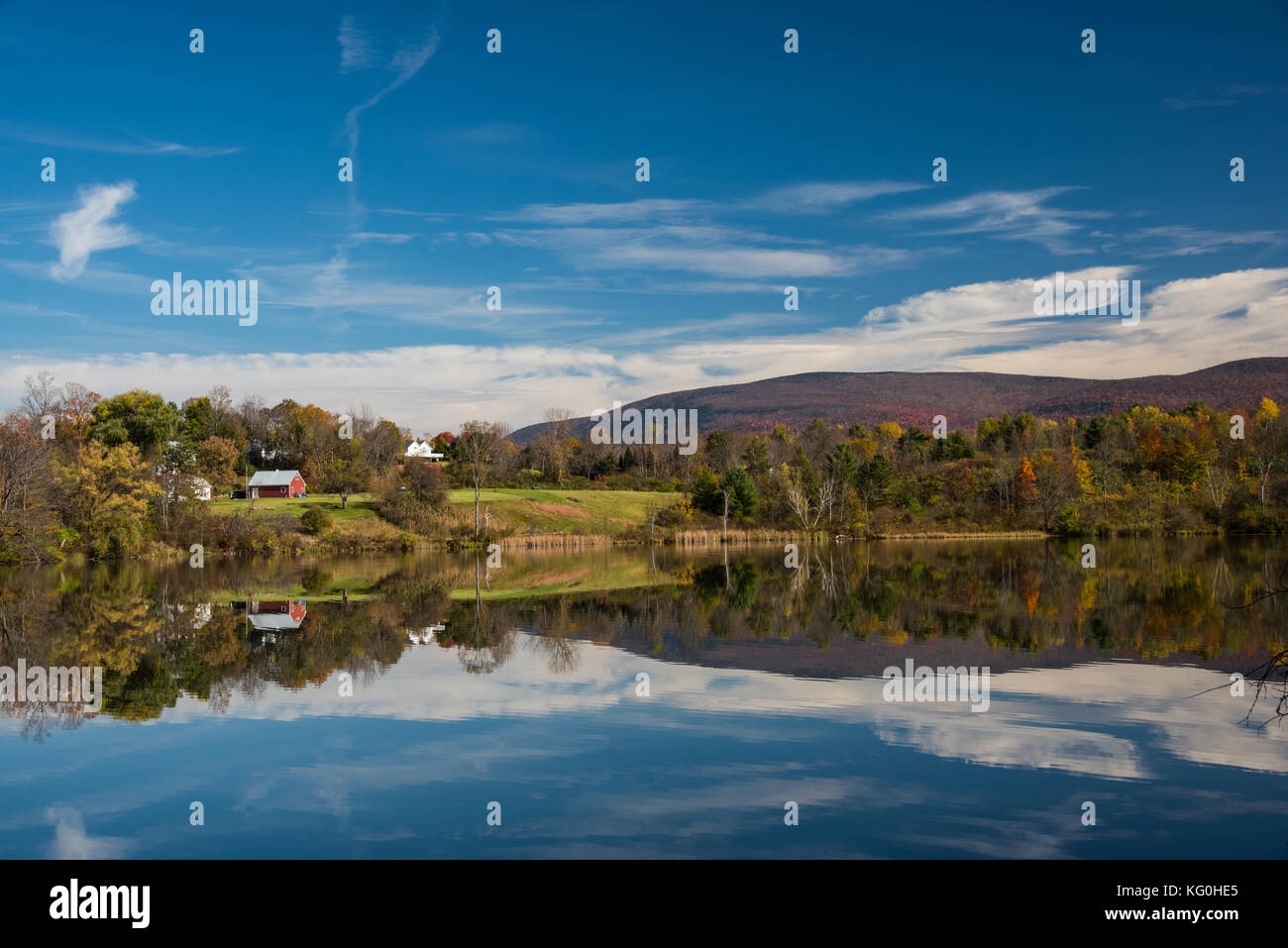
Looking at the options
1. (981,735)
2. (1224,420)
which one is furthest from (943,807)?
(1224,420)

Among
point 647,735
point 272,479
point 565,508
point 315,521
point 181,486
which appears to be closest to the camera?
point 647,735

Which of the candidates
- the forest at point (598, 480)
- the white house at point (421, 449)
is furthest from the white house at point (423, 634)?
the white house at point (421, 449)

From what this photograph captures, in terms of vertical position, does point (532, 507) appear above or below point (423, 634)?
above

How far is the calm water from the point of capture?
23.2 feet

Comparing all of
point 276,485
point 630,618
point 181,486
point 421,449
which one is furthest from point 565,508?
point 421,449

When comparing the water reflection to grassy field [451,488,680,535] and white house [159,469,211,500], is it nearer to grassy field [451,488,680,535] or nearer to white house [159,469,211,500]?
white house [159,469,211,500]

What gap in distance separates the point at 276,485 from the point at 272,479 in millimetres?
802

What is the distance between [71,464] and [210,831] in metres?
47.0

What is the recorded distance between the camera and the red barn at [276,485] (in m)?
70.6

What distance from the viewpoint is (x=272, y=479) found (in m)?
71.1

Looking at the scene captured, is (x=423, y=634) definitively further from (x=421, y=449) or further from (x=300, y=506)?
(x=421, y=449)

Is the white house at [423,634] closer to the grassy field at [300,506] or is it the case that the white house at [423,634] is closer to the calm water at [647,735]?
the calm water at [647,735]

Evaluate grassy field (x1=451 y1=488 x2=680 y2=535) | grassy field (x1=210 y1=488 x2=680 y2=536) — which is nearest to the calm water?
grassy field (x1=210 y1=488 x2=680 y2=536)
